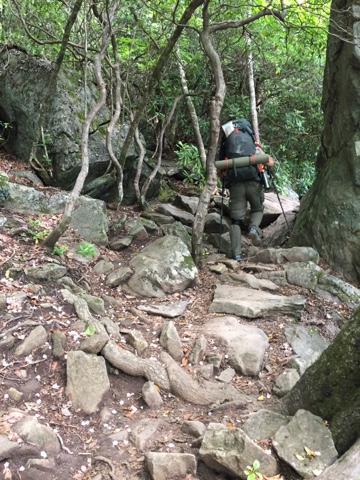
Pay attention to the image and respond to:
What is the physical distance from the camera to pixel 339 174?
316 inches

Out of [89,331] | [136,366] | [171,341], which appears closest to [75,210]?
[89,331]

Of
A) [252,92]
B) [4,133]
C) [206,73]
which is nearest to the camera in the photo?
[4,133]

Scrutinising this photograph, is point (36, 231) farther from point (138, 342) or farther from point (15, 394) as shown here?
point (15, 394)

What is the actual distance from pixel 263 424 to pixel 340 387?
2.26ft

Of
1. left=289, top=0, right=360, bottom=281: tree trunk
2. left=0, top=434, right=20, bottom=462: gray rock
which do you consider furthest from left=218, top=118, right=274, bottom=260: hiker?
left=0, top=434, right=20, bottom=462: gray rock

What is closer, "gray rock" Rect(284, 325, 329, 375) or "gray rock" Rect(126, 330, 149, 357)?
"gray rock" Rect(126, 330, 149, 357)

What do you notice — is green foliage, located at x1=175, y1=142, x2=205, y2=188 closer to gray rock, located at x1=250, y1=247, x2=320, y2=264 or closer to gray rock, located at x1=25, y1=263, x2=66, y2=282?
gray rock, located at x1=250, y1=247, x2=320, y2=264

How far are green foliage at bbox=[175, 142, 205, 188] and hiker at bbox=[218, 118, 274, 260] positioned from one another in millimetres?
3300

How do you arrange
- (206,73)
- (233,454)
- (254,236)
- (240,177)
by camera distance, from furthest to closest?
1. (206,73)
2. (254,236)
3. (240,177)
4. (233,454)

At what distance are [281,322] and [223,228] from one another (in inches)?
174

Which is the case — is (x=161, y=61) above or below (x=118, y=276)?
above

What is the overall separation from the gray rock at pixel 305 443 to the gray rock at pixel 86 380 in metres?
1.62

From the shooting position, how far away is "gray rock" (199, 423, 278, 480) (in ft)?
8.80

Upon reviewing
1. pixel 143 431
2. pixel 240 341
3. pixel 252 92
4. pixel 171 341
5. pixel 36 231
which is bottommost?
pixel 143 431
